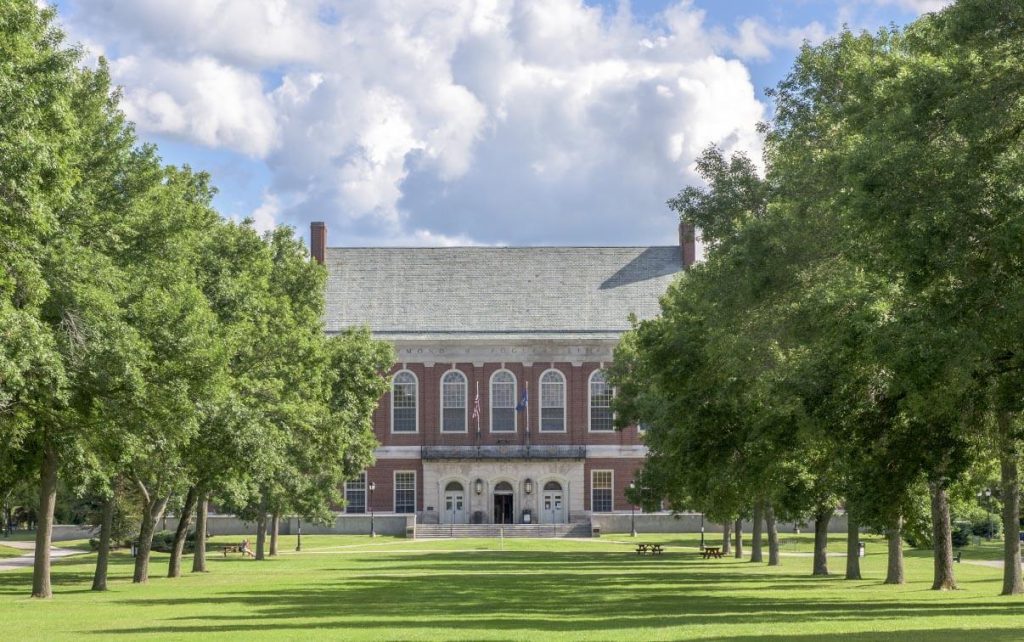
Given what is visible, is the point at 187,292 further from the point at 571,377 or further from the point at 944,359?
the point at 571,377

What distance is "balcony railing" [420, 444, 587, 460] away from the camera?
100 meters

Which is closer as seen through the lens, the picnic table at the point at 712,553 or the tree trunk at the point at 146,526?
the tree trunk at the point at 146,526

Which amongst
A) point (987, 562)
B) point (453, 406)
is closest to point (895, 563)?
point (987, 562)

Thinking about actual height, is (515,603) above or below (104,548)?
below

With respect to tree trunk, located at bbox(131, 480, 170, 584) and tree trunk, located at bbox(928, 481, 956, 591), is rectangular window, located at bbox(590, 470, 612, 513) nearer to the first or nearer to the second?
tree trunk, located at bbox(131, 480, 170, 584)

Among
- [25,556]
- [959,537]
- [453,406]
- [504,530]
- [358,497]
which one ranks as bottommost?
[25,556]

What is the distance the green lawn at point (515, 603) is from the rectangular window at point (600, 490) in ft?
139

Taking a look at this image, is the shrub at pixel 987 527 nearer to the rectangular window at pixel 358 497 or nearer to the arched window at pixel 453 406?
the arched window at pixel 453 406

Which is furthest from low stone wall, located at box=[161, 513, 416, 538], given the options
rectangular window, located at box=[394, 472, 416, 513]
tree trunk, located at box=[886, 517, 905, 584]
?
tree trunk, located at box=[886, 517, 905, 584]

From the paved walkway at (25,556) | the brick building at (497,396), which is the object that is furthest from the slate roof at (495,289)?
the paved walkway at (25,556)

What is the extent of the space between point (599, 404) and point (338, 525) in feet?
64.2

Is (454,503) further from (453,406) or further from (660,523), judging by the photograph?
(660,523)

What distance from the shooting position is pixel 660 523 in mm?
92750

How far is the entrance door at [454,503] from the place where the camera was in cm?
10025
